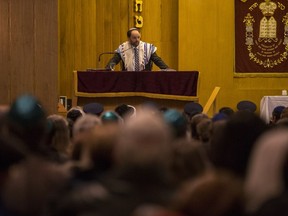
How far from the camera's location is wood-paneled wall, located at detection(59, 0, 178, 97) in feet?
48.8

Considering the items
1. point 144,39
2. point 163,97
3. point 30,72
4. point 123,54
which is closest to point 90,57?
point 144,39

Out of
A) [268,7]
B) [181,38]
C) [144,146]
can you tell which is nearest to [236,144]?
[144,146]

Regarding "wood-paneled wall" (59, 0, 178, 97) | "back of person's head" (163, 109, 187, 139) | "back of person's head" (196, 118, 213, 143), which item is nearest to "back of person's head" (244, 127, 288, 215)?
"back of person's head" (163, 109, 187, 139)

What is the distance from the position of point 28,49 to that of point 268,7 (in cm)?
683

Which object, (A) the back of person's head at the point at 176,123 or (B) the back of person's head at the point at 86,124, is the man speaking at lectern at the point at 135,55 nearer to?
(B) the back of person's head at the point at 86,124

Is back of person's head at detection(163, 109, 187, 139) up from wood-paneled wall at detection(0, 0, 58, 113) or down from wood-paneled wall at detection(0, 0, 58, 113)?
down

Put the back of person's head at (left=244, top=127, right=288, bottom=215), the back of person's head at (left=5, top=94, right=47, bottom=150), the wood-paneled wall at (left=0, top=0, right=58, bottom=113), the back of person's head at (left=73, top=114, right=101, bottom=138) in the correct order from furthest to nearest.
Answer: the wood-paneled wall at (left=0, top=0, right=58, bottom=113) < the back of person's head at (left=73, top=114, right=101, bottom=138) < the back of person's head at (left=5, top=94, right=47, bottom=150) < the back of person's head at (left=244, top=127, right=288, bottom=215)

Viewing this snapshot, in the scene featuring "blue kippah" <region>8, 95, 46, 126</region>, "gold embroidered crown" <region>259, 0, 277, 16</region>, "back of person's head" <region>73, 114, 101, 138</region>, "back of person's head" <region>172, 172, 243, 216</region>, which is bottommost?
"back of person's head" <region>172, 172, 243, 216</region>

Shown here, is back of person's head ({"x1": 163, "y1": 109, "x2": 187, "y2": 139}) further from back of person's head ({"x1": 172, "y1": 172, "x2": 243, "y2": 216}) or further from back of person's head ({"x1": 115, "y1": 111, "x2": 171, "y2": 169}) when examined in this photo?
back of person's head ({"x1": 172, "y1": 172, "x2": 243, "y2": 216})

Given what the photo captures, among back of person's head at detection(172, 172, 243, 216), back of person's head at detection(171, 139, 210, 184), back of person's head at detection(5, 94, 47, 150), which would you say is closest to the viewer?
back of person's head at detection(172, 172, 243, 216)

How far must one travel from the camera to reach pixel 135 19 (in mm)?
15141

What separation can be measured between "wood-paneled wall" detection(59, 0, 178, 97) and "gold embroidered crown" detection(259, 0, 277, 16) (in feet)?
5.47

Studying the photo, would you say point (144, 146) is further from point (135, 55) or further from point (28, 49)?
point (135, 55)

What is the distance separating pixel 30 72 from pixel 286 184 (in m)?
7.31
